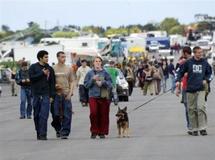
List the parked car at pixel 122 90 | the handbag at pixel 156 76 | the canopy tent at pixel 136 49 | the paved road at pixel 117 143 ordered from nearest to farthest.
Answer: the paved road at pixel 117 143 < the parked car at pixel 122 90 < the handbag at pixel 156 76 < the canopy tent at pixel 136 49

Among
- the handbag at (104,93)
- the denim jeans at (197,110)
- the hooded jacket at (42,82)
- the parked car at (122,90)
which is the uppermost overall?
the hooded jacket at (42,82)

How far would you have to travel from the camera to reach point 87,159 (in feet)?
43.8

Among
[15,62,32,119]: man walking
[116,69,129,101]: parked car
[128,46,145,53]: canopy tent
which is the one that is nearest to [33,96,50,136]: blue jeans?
[15,62,32,119]: man walking

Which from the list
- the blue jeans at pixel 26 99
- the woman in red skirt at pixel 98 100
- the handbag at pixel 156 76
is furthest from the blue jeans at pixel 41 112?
the handbag at pixel 156 76

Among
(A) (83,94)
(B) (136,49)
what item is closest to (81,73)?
(A) (83,94)

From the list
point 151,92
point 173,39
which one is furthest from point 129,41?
point 151,92

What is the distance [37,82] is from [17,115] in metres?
10.1

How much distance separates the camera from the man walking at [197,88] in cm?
1722

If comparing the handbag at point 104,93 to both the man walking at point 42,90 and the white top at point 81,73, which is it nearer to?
the man walking at point 42,90

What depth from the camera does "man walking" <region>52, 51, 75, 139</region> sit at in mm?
17359

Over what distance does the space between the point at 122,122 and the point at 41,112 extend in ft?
5.41

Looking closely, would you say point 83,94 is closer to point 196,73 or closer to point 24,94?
point 24,94

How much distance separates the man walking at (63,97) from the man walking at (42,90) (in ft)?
0.70

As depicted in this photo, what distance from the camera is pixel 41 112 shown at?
1714 cm
